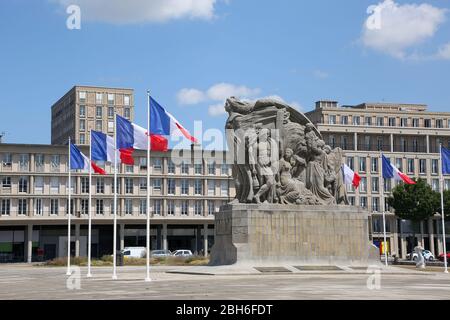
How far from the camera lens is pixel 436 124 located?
113 meters

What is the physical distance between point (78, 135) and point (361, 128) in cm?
5642

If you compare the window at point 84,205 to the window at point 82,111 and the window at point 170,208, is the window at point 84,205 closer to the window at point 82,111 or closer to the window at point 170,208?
the window at point 170,208

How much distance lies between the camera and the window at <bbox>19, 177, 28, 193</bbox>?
9462cm

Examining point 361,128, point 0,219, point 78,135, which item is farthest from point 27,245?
point 361,128

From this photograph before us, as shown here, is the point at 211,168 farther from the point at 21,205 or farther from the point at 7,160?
the point at 7,160

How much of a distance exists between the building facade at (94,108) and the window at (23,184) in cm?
4086

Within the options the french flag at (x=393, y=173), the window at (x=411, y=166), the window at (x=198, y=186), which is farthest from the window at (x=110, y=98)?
the french flag at (x=393, y=173)

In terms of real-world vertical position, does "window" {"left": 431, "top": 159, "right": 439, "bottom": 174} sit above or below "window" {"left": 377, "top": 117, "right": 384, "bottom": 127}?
below

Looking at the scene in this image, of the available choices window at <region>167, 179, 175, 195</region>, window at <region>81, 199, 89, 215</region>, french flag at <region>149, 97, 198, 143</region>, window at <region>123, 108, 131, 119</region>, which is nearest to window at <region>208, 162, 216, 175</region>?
window at <region>167, 179, 175, 195</region>

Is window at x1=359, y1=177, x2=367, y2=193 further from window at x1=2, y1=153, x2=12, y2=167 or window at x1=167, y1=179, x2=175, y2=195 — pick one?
window at x1=2, y1=153, x2=12, y2=167

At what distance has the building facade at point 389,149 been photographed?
107438mm

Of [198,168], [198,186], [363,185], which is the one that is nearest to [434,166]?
[363,185]

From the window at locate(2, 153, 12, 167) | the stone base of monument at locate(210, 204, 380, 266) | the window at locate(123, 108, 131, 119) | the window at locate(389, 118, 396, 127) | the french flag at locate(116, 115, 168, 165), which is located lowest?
the stone base of monument at locate(210, 204, 380, 266)
